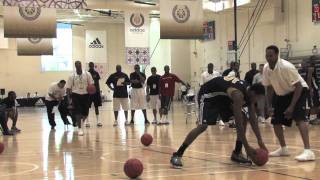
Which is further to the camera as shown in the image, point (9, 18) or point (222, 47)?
point (222, 47)

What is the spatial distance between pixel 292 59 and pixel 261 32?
348 centimetres

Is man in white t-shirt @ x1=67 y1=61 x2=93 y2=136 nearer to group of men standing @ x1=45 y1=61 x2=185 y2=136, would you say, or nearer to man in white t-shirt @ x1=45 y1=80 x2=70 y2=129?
group of men standing @ x1=45 y1=61 x2=185 y2=136

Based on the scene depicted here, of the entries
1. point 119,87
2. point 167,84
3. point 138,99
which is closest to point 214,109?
point 167,84

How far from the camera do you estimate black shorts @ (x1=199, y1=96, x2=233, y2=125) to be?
25.2ft

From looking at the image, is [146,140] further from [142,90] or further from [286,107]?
[142,90]

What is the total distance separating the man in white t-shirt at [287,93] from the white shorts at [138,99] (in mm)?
9877

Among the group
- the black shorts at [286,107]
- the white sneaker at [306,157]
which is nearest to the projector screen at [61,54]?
the black shorts at [286,107]

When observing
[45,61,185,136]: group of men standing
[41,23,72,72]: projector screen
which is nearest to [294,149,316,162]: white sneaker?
[45,61,185,136]: group of men standing

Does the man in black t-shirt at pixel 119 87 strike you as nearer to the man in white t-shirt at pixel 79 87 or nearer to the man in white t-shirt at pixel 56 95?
the man in white t-shirt at pixel 56 95

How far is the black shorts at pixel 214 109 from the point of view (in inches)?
303

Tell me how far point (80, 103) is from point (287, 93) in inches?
302

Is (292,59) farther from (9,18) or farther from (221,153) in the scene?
(221,153)

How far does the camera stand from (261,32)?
29328 millimetres

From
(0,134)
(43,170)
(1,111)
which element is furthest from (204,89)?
(0,134)
